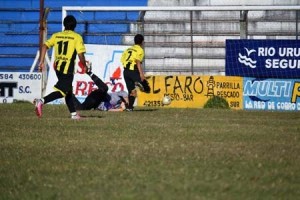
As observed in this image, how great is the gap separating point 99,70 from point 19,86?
271 centimetres

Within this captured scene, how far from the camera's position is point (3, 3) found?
102ft

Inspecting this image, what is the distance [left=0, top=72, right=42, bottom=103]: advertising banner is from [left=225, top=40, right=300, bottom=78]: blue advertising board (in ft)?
20.0

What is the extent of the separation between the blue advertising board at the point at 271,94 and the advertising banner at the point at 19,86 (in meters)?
6.65

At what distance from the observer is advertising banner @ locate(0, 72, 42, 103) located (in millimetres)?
24922

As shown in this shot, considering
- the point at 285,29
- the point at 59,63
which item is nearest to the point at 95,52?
the point at 285,29

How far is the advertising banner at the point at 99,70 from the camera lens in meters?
24.1

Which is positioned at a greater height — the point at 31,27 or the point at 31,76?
the point at 31,27

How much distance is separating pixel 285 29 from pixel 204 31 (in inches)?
108

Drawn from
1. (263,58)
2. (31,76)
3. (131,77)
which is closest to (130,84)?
(131,77)

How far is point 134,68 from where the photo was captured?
20.3 metres

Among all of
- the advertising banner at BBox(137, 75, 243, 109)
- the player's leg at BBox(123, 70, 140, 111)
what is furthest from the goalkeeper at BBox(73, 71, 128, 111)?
the advertising banner at BBox(137, 75, 243, 109)

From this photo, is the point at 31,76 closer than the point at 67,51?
No

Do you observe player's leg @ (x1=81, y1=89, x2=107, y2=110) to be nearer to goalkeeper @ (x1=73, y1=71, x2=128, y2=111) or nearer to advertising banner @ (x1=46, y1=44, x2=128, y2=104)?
goalkeeper @ (x1=73, y1=71, x2=128, y2=111)

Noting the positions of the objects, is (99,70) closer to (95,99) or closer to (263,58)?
(95,99)
